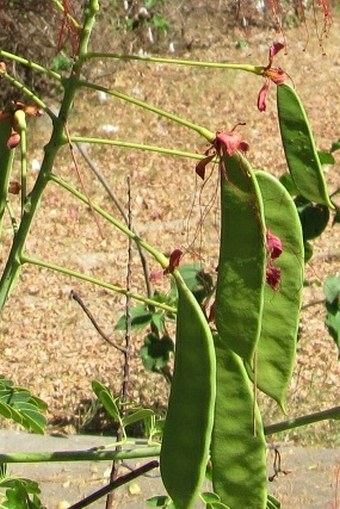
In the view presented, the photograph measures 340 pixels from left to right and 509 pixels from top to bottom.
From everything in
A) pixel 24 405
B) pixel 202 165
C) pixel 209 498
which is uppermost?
pixel 202 165

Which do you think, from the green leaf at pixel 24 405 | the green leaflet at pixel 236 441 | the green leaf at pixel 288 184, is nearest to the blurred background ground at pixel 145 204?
the green leaf at pixel 288 184

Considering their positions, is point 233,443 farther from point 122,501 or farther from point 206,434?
point 122,501

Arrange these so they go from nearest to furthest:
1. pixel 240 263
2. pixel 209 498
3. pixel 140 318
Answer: pixel 240 263, pixel 209 498, pixel 140 318

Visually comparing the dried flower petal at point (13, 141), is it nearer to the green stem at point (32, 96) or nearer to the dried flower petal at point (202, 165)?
the green stem at point (32, 96)

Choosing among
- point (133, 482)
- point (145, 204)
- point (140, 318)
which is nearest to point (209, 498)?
point (133, 482)

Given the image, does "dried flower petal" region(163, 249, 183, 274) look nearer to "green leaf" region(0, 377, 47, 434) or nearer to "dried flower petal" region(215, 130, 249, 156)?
"dried flower petal" region(215, 130, 249, 156)

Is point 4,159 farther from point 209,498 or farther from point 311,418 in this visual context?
point 209,498

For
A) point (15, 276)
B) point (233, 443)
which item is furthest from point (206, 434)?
point (15, 276)
